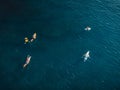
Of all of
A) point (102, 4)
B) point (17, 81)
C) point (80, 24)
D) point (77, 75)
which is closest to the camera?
point (17, 81)

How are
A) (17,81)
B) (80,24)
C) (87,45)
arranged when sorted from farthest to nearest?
(80,24) < (87,45) < (17,81)

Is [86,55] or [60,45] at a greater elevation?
[60,45]

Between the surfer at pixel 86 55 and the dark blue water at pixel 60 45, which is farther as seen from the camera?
the surfer at pixel 86 55

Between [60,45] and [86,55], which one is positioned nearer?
[86,55]

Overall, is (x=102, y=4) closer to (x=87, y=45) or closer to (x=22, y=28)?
(x=87, y=45)

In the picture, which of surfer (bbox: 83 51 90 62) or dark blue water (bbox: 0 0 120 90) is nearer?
dark blue water (bbox: 0 0 120 90)

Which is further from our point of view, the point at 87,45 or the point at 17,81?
the point at 87,45

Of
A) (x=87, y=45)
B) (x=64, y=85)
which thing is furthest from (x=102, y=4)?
(x=64, y=85)

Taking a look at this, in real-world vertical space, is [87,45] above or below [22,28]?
below
